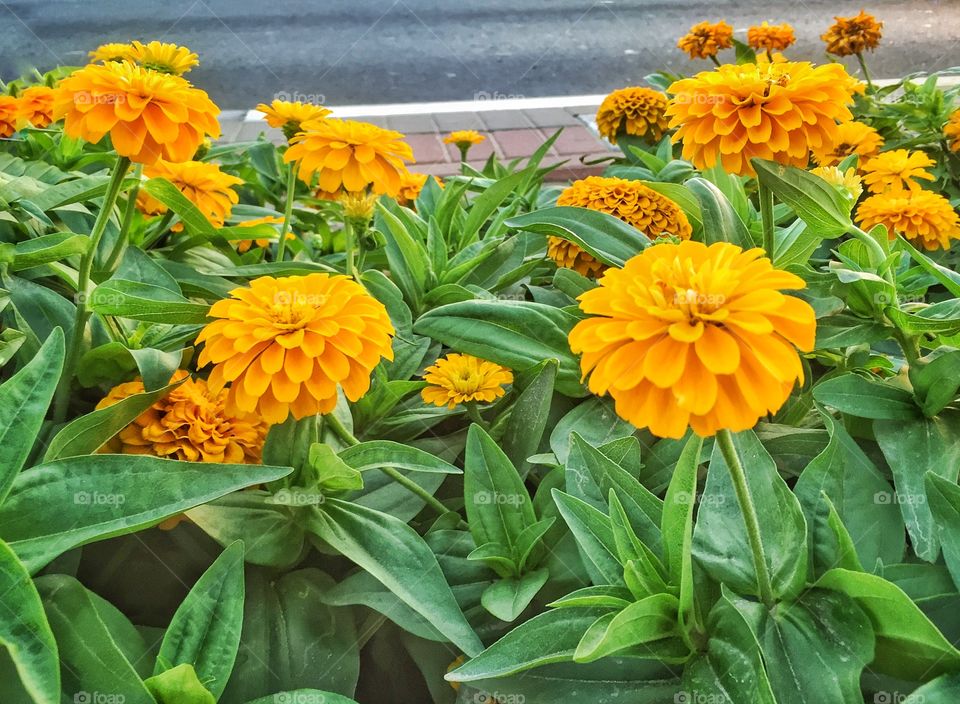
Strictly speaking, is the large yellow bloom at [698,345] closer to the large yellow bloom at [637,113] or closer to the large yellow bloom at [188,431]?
the large yellow bloom at [188,431]

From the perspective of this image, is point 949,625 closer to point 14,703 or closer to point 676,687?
point 676,687

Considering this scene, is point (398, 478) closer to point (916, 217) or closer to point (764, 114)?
point (764, 114)

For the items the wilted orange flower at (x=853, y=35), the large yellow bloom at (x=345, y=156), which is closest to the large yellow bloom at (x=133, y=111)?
the large yellow bloom at (x=345, y=156)

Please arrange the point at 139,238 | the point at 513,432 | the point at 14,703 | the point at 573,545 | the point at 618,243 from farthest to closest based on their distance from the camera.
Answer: the point at 139,238 → the point at 618,243 → the point at 513,432 → the point at 573,545 → the point at 14,703

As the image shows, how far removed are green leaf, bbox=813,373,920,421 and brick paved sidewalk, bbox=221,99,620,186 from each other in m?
1.47

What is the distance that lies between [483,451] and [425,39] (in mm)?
4043

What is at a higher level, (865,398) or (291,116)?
(291,116)

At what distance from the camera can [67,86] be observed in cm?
71

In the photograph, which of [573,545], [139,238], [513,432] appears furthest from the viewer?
[139,238]

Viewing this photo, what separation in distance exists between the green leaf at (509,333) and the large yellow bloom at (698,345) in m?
0.35

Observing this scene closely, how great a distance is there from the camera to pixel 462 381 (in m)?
0.77

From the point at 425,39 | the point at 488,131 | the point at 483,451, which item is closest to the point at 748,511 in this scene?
the point at 483,451

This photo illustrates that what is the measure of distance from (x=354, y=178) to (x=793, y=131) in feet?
1.43

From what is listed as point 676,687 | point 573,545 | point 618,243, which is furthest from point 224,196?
point 676,687
